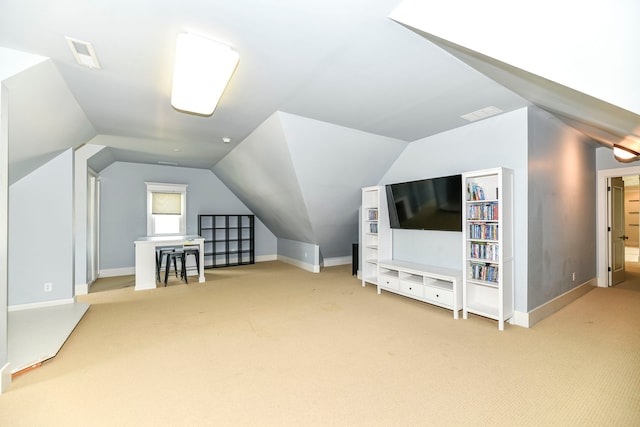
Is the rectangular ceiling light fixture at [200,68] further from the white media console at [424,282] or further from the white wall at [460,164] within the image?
the white media console at [424,282]

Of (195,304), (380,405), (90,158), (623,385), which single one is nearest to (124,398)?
(380,405)

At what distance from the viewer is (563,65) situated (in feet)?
4.99

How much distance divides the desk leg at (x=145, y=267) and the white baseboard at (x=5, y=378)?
3.01 meters

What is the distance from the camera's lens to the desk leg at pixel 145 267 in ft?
16.6

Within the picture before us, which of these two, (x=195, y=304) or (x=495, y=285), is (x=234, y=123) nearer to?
(x=195, y=304)

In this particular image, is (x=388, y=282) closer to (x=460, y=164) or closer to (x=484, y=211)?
(x=484, y=211)

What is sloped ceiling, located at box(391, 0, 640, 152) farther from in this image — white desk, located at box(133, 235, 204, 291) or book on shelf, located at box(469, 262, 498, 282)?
white desk, located at box(133, 235, 204, 291)

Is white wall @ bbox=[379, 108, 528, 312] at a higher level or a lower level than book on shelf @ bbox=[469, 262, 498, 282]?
higher

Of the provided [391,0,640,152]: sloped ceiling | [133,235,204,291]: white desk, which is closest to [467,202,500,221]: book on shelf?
[391,0,640,152]: sloped ceiling

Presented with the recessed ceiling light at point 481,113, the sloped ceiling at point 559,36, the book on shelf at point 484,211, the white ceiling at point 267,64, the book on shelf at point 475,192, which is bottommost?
the book on shelf at point 484,211

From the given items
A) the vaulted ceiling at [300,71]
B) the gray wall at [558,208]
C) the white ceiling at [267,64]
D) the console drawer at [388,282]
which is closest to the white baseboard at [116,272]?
the vaulted ceiling at [300,71]

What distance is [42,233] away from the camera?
393 centimetres

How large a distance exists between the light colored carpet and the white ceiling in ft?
8.55

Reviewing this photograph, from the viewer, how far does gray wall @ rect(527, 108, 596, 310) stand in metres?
3.35
